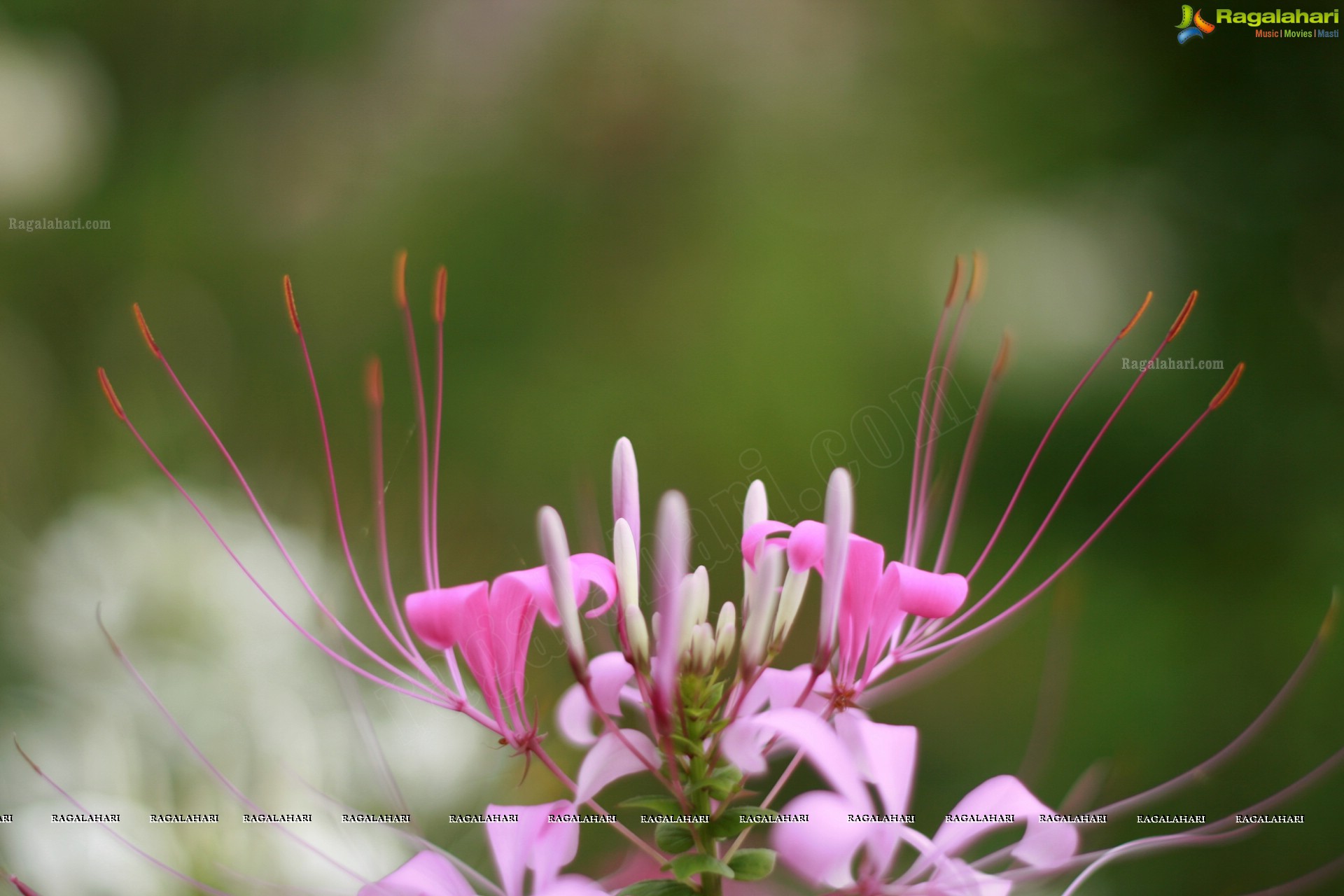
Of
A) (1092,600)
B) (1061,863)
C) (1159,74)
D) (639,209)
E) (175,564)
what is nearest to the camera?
(1061,863)

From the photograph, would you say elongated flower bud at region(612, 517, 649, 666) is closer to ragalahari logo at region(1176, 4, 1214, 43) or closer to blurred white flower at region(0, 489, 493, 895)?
blurred white flower at region(0, 489, 493, 895)

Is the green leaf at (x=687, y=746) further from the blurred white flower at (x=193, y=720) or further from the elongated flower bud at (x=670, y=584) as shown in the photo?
the blurred white flower at (x=193, y=720)

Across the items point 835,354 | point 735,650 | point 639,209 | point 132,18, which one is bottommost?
point 735,650

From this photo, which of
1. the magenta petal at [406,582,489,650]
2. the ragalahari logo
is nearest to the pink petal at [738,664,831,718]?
the magenta petal at [406,582,489,650]

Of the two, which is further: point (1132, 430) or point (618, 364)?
point (618, 364)

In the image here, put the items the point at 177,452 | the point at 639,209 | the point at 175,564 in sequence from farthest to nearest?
the point at 639,209 < the point at 177,452 < the point at 175,564

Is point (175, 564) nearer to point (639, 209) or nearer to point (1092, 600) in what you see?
point (639, 209)

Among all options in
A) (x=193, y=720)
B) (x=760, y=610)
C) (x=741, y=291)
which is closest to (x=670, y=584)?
(x=760, y=610)

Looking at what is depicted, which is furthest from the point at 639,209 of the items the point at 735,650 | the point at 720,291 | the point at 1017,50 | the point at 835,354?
the point at 735,650
